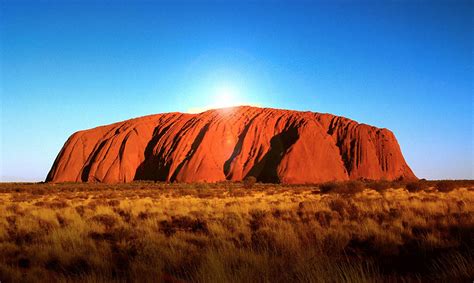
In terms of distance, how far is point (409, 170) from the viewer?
2940 inches

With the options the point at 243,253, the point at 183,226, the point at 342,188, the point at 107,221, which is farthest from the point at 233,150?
the point at 243,253

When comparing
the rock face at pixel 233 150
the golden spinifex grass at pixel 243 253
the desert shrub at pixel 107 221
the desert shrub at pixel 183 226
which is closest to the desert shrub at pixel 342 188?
the golden spinifex grass at pixel 243 253

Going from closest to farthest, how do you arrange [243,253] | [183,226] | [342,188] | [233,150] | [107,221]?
[243,253] < [183,226] < [107,221] < [342,188] < [233,150]

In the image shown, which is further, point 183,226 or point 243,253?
point 183,226

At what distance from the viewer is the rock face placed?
195 feet

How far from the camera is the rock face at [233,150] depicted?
59.4 meters

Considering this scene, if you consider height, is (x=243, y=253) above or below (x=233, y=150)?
below

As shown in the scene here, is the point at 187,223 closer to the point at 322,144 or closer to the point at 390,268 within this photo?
the point at 390,268

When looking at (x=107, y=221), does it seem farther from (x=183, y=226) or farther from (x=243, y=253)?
(x=243, y=253)

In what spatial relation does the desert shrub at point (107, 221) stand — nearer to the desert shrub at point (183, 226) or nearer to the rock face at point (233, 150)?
the desert shrub at point (183, 226)

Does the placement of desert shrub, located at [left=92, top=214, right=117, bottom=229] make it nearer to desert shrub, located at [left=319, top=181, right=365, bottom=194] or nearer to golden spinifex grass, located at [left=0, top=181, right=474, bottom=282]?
golden spinifex grass, located at [left=0, top=181, right=474, bottom=282]

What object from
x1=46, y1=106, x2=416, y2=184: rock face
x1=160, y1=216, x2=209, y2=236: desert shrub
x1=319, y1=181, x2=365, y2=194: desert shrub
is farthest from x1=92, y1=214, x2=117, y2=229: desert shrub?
x1=46, y1=106, x2=416, y2=184: rock face

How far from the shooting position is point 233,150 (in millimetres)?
63219

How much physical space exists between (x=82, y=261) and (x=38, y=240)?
115 inches
